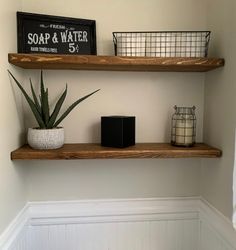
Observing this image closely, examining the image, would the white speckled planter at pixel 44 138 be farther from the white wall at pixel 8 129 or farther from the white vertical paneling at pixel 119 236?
the white vertical paneling at pixel 119 236

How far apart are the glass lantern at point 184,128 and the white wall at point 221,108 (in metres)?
0.10

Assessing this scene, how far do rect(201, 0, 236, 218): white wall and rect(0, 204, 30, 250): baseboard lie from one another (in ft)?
2.71

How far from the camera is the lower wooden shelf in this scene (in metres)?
1.02

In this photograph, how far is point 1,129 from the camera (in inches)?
36.4

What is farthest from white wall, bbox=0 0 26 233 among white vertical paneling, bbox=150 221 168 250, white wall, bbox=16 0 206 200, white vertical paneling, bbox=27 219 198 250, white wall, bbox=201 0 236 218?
white wall, bbox=201 0 236 218

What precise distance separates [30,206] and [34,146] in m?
0.35

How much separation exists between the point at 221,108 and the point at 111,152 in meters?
0.48

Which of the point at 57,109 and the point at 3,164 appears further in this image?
the point at 57,109

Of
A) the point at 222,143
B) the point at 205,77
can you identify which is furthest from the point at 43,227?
the point at 205,77

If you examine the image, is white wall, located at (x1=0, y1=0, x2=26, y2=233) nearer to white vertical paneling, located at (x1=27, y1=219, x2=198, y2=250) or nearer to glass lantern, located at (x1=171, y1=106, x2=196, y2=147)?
white vertical paneling, located at (x1=27, y1=219, x2=198, y2=250)

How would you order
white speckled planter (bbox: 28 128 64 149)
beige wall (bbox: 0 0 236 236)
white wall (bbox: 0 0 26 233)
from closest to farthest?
white wall (bbox: 0 0 26 233)
white speckled planter (bbox: 28 128 64 149)
beige wall (bbox: 0 0 236 236)

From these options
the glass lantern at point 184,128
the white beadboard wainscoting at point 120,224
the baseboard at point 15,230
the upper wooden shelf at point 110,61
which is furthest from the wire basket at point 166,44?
the baseboard at point 15,230

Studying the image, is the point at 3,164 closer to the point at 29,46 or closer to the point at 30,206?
the point at 30,206

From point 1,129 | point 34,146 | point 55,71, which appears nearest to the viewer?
point 1,129
